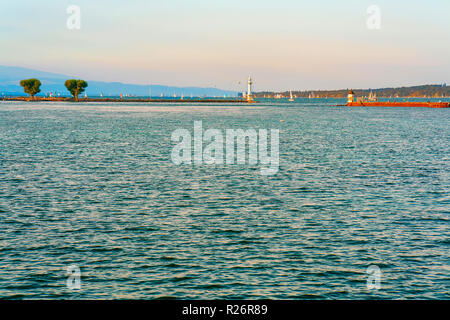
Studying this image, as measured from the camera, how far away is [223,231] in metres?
26.9

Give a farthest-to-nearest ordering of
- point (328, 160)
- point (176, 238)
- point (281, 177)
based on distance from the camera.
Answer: point (328, 160)
point (281, 177)
point (176, 238)

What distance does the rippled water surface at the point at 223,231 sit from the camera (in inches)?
768

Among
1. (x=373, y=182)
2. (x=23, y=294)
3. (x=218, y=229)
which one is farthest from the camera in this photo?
(x=373, y=182)

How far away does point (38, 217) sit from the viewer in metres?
29.2

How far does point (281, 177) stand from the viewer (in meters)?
45.7

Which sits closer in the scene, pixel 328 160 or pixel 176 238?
pixel 176 238

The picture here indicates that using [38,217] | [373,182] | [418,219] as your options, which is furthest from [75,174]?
[418,219]

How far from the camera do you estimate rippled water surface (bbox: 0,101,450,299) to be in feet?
64.0
